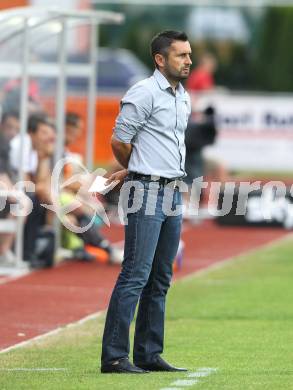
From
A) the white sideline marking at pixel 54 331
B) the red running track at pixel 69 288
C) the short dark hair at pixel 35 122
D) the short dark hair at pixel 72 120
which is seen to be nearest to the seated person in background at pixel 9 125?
the short dark hair at pixel 35 122

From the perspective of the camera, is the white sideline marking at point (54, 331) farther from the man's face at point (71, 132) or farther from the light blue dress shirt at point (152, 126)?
the man's face at point (71, 132)

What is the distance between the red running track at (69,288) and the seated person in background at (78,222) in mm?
232

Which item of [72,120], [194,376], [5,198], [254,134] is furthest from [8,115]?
[254,134]

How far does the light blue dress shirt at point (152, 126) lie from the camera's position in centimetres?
877

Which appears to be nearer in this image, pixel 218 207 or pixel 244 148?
pixel 218 207

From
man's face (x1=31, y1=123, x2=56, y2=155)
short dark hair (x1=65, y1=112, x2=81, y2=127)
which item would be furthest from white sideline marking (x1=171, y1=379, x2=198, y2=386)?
short dark hair (x1=65, y1=112, x2=81, y2=127)

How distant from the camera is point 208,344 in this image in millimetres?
10336

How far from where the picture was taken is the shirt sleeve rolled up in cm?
876

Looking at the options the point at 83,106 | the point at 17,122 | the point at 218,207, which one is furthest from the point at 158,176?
the point at 218,207

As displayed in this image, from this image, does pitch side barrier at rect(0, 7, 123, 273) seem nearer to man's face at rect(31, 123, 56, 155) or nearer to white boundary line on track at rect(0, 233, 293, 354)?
man's face at rect(31, 123, 56, 155)

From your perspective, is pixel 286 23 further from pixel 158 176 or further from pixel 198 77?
pixel 158 176

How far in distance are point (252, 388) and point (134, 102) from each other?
1903 millimetres

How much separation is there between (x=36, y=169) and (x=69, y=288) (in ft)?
7.40

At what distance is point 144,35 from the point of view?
4769 cm
